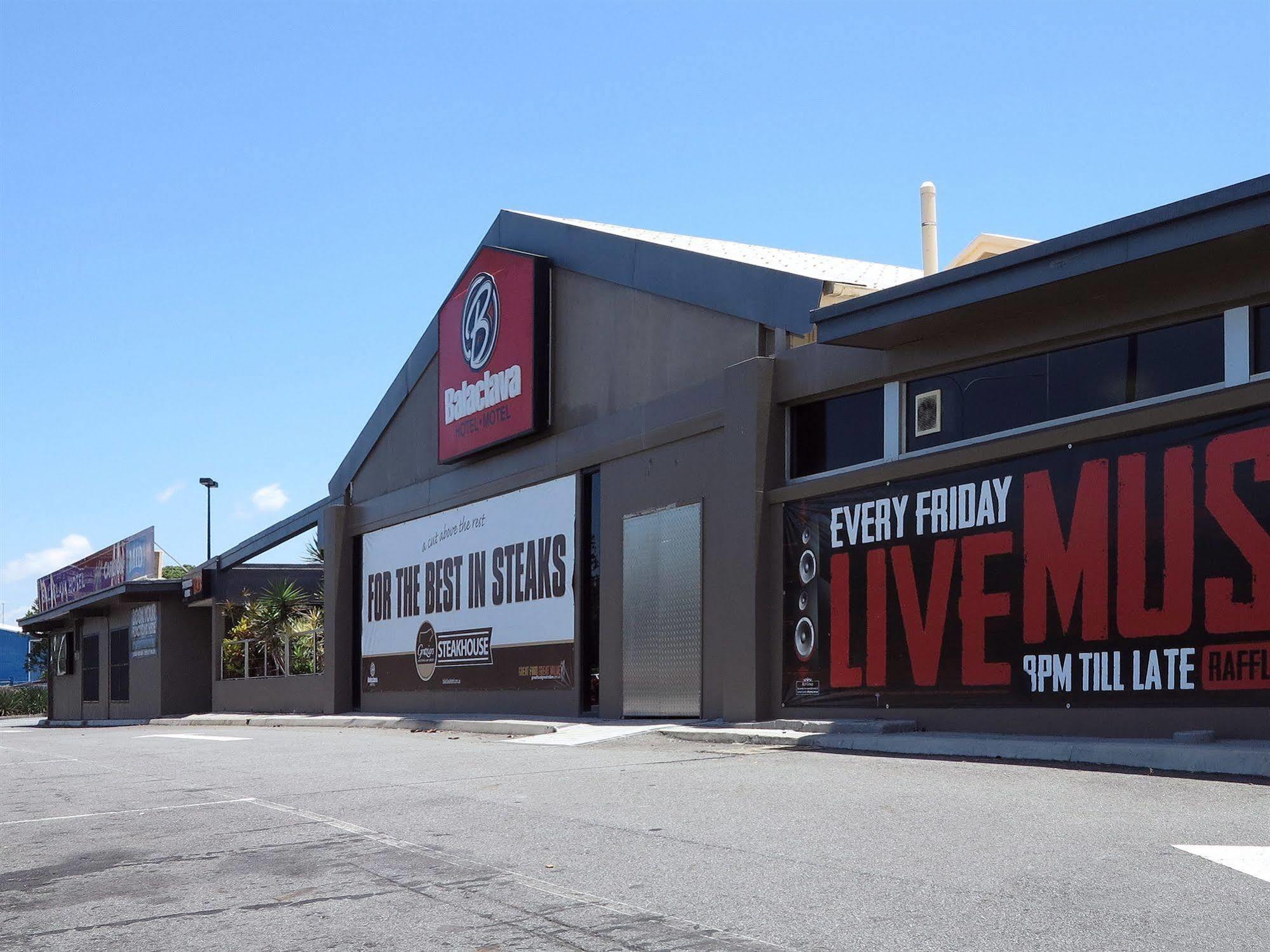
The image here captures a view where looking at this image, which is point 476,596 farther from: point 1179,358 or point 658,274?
point 1179,358

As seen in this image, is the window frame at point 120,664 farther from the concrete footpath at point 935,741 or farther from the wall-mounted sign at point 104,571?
the concrete footpath at point 935,741

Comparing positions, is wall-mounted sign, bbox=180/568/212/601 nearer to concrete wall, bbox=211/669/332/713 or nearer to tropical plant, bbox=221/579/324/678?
tropical plant, bbox=221/579/324/678

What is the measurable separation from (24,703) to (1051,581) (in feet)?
238

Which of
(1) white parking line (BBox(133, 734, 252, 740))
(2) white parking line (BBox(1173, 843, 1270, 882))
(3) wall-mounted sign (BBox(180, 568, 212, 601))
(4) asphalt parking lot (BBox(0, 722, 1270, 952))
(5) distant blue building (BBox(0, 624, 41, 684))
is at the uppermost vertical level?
(3) wall-mounted sign (BBox(180, 568, 212, 601))

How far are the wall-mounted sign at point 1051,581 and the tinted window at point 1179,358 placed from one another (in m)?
0.50

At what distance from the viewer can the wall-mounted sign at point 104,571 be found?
1698 inches

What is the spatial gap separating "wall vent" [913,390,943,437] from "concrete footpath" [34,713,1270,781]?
129 inches

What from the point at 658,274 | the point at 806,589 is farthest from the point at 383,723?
the point at 806,589

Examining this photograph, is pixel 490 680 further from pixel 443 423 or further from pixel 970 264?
pixel 970 264

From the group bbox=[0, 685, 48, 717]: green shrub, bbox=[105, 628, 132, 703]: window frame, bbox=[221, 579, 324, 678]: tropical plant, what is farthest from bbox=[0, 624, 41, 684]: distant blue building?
bbox=[221, 579, 324, 678]: tropical plant

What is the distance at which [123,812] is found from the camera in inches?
384

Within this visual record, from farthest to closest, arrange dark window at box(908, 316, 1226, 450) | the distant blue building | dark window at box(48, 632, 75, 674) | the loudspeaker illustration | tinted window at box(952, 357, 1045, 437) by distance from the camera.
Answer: the distant blue building → dark window at box(48, 632, 75, 674) → the loudspeaker illustration → tinted window at box(952, 357, 1045, 437) → dark window at box(908, 316, 1226, 450)

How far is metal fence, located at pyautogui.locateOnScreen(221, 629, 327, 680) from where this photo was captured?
1419 inches

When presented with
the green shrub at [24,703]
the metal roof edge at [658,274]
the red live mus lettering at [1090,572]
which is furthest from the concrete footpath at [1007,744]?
the green shrub at [24,703]
